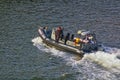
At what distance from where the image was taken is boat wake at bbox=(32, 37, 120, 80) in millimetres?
35656

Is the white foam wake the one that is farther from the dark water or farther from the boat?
the boat

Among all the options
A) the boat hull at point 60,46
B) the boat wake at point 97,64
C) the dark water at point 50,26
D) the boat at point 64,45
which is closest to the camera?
the boat wake at point 97,64

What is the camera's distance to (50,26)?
51.2m

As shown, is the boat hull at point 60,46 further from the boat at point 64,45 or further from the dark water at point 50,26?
the dark water at point 50,26

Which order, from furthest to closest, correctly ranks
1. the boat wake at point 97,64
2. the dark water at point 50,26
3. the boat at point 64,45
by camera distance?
1. the boat at point 64,45
2. the dark water at point 50,26
3. the boat wake at point 97,64

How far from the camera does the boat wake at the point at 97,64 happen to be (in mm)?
35656

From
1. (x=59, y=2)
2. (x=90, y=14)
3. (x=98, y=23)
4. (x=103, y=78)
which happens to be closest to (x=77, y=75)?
(x=103, y=78)

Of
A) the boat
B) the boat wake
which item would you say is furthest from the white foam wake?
the boat

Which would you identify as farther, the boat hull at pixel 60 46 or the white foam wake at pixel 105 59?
the boat hull at pixel 60 46

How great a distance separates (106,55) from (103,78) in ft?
13.7

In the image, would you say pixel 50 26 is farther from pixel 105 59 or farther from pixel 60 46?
pixel 105 59

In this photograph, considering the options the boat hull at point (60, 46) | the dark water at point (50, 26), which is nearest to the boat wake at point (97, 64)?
the dark water at point (50, 26)

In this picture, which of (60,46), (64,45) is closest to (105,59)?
(64,45)

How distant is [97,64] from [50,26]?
1448 centimetres
